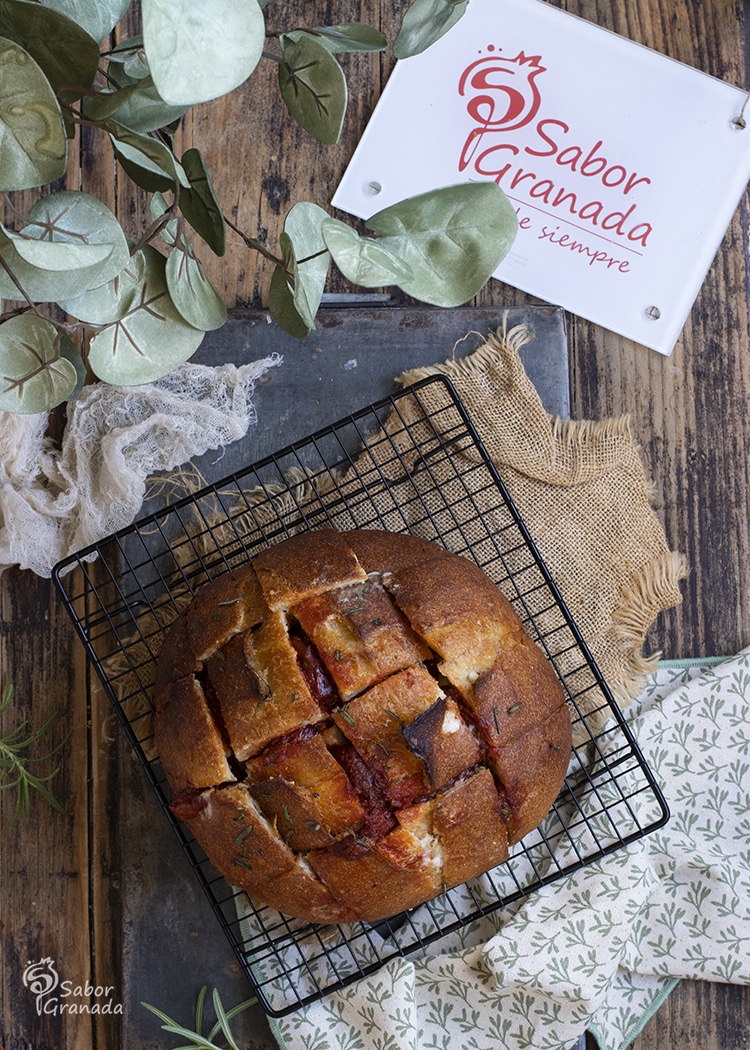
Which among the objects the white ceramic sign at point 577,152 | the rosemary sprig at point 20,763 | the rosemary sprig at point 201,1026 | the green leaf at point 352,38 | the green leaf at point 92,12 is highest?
the green leaf at point 92,12

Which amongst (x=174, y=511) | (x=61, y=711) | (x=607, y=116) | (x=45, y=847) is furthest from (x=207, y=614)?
(x=607, y=116)

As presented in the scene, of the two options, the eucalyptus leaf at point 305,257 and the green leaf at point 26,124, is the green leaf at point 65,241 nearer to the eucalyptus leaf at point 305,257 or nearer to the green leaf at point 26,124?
the green leaf at point 26,124

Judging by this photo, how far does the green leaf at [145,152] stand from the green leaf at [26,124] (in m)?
0.09

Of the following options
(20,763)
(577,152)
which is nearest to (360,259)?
(577,152)

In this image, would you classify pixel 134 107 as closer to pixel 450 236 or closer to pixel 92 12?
pixel 92 12

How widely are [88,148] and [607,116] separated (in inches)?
49.5

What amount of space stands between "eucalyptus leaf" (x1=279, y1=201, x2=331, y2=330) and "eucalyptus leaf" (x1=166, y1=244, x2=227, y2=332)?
124 millimetres

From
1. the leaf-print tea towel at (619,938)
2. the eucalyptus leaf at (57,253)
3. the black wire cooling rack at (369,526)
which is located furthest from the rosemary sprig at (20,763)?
the eucalyptus leaf at (57,253)

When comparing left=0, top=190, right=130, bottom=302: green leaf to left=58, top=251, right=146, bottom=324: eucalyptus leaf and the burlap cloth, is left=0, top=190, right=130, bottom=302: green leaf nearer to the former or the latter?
left=58, top=251, right=146, bottom=324: eucalyptus leaf

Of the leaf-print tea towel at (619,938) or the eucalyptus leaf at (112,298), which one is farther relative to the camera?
the leaf-print tea towel at (619,938)

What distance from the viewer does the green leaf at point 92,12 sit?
995 millimetres

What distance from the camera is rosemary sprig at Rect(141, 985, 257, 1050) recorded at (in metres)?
2.02

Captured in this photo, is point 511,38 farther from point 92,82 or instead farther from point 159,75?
point 159,75

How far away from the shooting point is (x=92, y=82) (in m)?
1.03
